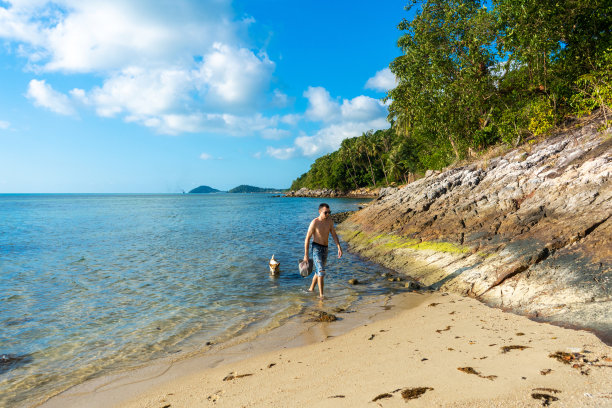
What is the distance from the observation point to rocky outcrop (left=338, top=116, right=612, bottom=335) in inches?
240

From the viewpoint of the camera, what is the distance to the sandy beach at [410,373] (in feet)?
10.9

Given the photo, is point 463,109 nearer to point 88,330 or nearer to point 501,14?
point 501,14

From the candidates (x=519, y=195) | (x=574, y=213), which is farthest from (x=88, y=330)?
(x=519, y=195)

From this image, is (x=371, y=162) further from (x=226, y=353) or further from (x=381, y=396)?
(x=381, y=396)

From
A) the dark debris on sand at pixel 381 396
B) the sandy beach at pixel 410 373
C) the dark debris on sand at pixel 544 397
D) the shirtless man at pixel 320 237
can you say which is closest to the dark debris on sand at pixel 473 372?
the sandy beach at pixel 410 373

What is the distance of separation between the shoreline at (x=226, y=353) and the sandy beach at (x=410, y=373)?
0.11 ft

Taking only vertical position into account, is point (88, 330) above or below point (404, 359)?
below

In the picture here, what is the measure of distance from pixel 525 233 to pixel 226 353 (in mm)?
7907

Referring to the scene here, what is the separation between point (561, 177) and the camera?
31.8 feet

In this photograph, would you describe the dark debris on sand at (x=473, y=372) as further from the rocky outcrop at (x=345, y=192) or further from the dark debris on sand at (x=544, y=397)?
the rocky outcrop at (x=345, y=192)

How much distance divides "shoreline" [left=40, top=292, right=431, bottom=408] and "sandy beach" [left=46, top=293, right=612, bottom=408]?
0.03 m

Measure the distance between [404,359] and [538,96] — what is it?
16025 mm

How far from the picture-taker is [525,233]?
8.48m

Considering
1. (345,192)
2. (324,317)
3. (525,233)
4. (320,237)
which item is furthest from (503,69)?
(345,192)
